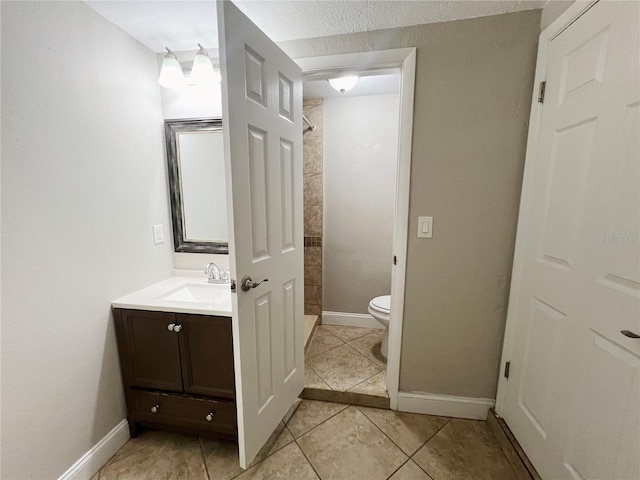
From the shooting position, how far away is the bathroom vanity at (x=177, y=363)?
1314 mm

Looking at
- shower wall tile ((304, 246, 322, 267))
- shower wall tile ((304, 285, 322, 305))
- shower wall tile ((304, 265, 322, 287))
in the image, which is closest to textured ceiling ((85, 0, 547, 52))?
shower wall tile ((304, 246, 322, 267))

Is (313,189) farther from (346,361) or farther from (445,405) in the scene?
(445,405)

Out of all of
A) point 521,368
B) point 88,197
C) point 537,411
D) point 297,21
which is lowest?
point 537,411

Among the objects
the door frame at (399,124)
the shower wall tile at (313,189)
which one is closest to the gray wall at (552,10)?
the door frame at (399,124)

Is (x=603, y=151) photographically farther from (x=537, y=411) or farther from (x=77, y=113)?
(x=77, y=113)

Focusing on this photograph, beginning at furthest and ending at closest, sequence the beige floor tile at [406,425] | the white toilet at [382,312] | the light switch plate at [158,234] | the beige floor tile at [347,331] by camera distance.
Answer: the beige floor tile at [347,331], the white toilet at [382,312], the light switch plate at [158,234], the beige floor tile at [406,425]

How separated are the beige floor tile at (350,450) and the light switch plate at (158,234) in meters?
1.48

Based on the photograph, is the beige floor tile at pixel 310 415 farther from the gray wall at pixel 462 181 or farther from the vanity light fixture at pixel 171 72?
the vanity light fixture at pixel 171 72

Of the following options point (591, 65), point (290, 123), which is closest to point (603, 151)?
point (591, 65)

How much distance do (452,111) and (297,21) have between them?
0.94 m

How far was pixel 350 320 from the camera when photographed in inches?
109

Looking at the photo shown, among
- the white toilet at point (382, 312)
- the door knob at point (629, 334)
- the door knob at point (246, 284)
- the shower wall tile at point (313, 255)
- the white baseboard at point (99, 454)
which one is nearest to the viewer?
the door knob at point (629, 334)

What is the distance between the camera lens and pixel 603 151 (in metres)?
0.95

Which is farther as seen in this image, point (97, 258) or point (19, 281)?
point (97, 258)
